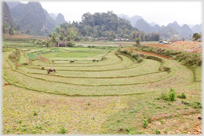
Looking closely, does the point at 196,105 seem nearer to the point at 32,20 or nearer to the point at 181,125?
the point at 181,125

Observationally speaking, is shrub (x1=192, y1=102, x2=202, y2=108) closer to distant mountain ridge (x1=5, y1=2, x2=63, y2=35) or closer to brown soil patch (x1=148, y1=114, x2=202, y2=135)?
brown soil patch (x1=148, y1=114, x2=202, y2=135)

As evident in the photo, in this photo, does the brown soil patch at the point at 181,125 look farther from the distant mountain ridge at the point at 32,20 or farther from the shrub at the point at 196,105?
the distant mountain ridge at the point at 32,20

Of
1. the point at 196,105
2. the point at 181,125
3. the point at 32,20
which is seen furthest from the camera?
the point at 32,20

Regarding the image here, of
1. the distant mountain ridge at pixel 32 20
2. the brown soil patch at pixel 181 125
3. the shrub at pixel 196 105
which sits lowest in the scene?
the brown soil patch at pixel 181 125

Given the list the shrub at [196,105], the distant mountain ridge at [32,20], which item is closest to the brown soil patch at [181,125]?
the shrub at [196,105]

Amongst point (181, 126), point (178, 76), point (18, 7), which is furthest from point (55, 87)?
point (18, 7)

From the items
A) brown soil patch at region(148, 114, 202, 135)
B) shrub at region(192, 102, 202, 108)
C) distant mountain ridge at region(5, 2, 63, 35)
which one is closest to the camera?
brown soil patch at region(148, 114, 202, 135)

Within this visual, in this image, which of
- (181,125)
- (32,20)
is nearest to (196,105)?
(181,125)

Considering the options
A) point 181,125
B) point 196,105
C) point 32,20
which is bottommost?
point 181,125

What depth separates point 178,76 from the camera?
51.0 feet

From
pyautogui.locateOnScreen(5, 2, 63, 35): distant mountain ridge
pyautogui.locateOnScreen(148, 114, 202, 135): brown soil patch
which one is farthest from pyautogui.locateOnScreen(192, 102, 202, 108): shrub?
pyautogui.locateOnScreen(5, 2, 63, 35): distant mountain ridge

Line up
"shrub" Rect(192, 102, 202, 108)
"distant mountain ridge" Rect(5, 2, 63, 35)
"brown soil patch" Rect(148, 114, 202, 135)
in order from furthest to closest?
"distant mountain ridge" Rect(5, 2, 63, 35), "shrub" Rect(192, 102, 202, 108), "brown soil patch" Rect(148, 114, 202, 135)

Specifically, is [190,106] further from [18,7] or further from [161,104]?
[18,7]

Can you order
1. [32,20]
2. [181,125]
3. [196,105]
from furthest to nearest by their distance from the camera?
[32,20], [196,105], [181,125]
